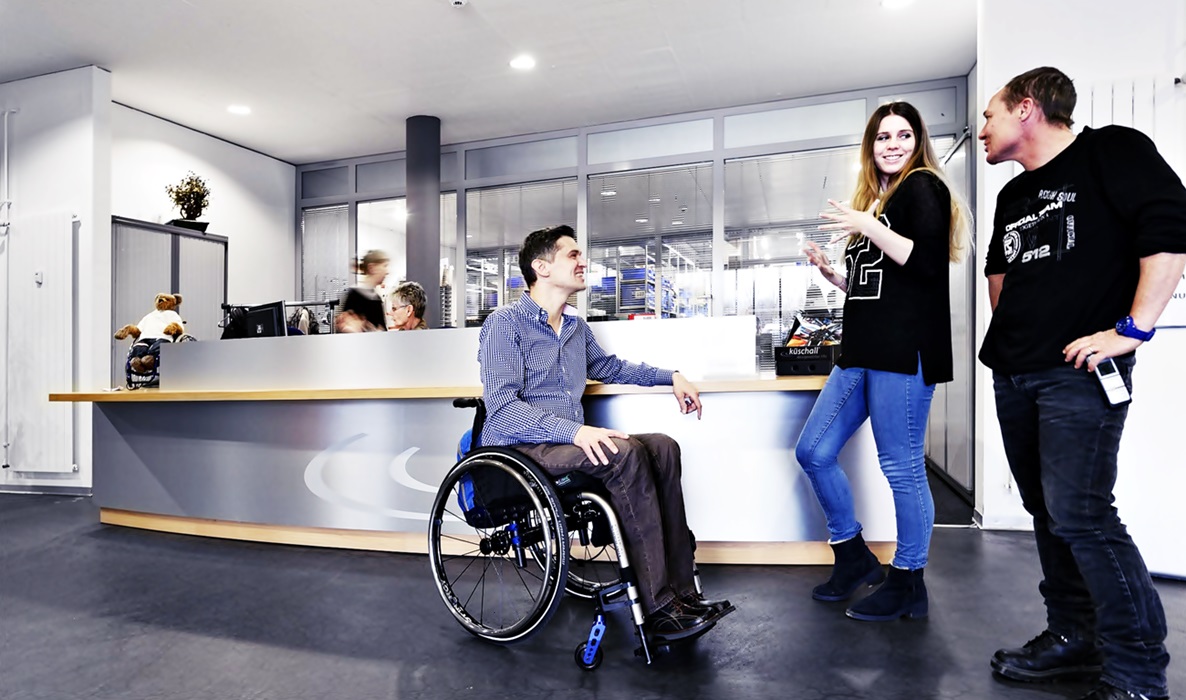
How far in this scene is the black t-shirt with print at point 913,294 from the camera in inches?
74.3

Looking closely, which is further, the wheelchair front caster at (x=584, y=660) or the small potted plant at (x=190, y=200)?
the small potted plant at (x=190, y=200)

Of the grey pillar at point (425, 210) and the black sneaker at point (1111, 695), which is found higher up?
the grey pillar at point (425, 210)

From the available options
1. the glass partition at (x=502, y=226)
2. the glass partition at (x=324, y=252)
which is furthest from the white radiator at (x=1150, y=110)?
the glass partition at (x=324, y=252)

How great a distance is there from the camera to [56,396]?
140 inches

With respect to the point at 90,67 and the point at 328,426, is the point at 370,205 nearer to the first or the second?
the point at 90,67

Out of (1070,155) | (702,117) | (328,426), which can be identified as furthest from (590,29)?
(1070,155)

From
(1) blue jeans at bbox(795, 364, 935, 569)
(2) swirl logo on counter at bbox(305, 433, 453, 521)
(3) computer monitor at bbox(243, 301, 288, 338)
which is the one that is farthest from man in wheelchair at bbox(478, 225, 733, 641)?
(3) computer monitor at bbox(243, 301, 288, 338)

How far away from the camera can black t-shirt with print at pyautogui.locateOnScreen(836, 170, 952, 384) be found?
6.19 feet

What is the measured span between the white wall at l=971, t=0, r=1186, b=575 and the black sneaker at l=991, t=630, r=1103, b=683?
1.27 m

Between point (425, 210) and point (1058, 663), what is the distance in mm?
5450

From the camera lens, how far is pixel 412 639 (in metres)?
2.06

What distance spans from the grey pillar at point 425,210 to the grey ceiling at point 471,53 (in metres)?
0.19

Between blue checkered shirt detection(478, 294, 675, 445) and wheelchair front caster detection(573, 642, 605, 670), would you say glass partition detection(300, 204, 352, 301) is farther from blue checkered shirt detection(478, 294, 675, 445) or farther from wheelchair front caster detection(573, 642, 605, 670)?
wheelchair front caster detection(573, 642, 605, 670)

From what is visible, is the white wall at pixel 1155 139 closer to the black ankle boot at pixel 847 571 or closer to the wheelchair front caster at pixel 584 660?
the black ankle boot at pixel 847 571
